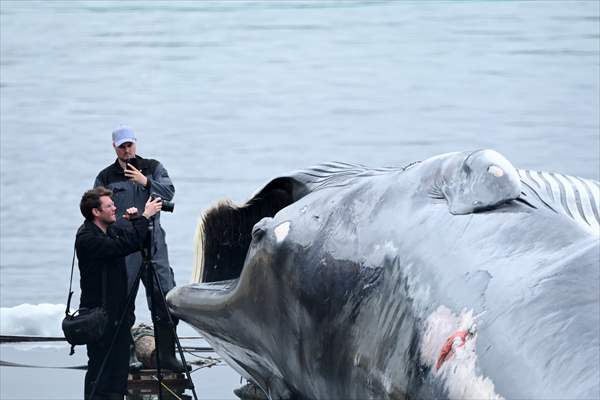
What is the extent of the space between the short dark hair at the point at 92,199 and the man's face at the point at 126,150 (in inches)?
18.5

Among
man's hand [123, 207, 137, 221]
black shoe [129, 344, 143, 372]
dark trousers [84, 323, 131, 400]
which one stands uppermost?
man's hand [123, 207, 137, 221]

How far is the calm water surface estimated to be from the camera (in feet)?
33.3

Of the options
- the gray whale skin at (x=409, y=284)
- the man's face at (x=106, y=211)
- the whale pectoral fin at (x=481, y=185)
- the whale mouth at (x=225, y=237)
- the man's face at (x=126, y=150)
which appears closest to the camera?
Answer: the gray whale skin at (x=409, y=284)

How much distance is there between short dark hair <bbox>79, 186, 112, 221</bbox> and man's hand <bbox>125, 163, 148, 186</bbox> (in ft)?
1.10

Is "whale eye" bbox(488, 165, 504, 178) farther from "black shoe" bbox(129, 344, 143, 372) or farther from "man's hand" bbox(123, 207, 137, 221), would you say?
"black shoe" bbox(129, 344, 143, 372)

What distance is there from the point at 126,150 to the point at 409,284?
5552 mm

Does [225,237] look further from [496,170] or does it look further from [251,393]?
[496,170]

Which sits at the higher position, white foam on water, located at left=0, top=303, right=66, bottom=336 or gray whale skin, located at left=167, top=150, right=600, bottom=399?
gray whale skin, located at left=167, top=150, right=600, bottom=399

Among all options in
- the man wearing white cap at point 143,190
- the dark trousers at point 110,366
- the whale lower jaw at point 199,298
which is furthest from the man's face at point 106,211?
the whale lower jaw at point 199,298

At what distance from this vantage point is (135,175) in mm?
7734

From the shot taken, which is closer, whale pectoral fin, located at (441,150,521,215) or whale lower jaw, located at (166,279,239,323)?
whale pectoral fin, located at (441,150,521,215)

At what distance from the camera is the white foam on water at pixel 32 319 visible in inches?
358

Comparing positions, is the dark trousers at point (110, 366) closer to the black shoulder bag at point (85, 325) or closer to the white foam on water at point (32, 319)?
the black shoulder bag at point (85, 325)

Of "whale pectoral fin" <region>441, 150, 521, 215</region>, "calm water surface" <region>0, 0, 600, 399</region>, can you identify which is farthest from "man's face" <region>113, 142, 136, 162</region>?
"whale pectoral fin" <region>441, 150, 521, 215</region>
